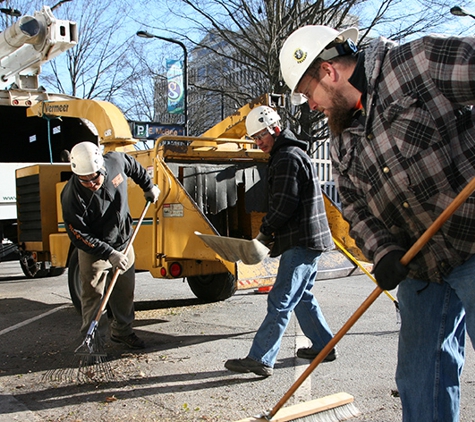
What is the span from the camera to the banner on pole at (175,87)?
1689 cm

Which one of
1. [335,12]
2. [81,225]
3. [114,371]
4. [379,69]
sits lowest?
[114,371]

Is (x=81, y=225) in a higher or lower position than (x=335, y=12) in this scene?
lower

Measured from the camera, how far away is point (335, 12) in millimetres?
15203

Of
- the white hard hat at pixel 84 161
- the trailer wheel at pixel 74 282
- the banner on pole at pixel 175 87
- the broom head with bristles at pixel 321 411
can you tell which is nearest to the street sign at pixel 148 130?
the banner on pole at pixel 175 87

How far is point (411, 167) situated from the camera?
2412 mm

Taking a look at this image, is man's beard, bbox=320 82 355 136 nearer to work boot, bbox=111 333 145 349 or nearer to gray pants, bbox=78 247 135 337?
gray pants, bbox=78 247 135 337

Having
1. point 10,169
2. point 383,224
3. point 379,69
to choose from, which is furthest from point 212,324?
point 10,169

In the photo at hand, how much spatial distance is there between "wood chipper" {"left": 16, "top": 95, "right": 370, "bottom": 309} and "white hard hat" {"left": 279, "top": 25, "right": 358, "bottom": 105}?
10.2 feet

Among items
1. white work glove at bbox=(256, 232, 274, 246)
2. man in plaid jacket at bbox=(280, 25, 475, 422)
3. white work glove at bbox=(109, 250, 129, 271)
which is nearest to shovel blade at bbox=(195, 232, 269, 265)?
white work glove at bbox=(256, 232, 274, 246)

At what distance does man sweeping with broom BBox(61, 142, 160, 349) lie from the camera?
5.24 meters

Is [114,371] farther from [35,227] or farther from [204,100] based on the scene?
[204,100]

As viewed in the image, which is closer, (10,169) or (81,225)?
(81,225)

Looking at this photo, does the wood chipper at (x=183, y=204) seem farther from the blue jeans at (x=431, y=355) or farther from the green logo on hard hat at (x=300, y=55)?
Answer: the green logo on hard hat at (x=300, y=55)

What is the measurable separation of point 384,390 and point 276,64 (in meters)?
12.6
